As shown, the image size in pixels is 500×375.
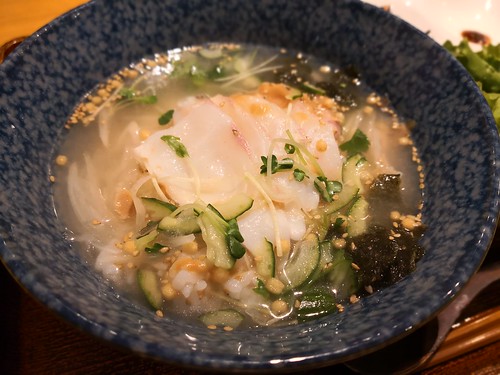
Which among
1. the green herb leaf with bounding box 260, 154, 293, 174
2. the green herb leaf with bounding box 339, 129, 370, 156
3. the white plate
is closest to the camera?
the green herb leaf with bounding box 260, 154, 293, 174

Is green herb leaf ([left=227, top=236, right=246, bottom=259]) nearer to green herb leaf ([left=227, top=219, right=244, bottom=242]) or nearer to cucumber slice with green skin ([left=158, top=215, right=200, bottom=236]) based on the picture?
green herb leaf ([left=227, top=219, right=244, bottom=242])

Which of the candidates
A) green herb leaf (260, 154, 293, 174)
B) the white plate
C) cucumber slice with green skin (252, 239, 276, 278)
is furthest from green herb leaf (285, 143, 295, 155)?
the white plate

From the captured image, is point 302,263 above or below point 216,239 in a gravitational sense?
below

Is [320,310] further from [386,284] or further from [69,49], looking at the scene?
[69,49]

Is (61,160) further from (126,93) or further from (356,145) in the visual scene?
(356,145)

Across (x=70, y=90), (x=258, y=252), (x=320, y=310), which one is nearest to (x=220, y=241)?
(x=258, y=252)

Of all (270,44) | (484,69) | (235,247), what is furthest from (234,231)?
(484,69)
